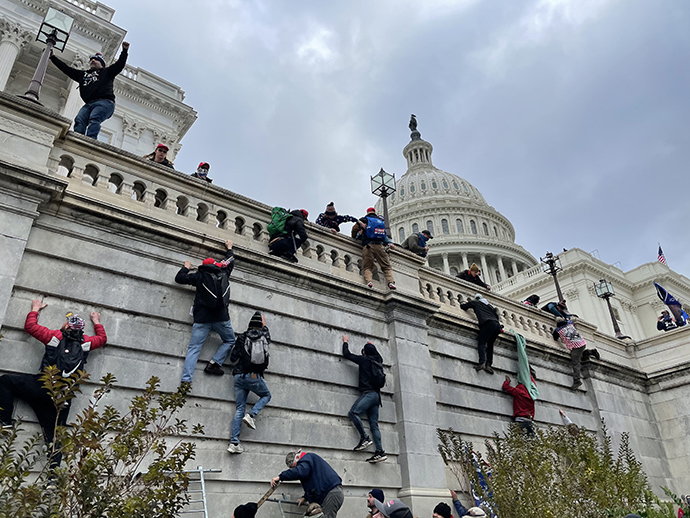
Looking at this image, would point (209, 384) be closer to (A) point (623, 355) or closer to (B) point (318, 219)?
(B) point (318, 219)

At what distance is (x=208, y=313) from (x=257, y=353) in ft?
3.50

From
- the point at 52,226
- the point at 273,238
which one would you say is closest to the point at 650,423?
the point at 273,238

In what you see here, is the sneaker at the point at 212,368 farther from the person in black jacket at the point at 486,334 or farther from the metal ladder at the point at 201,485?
the person in black jacket at the point at 486,334

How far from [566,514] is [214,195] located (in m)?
8.22

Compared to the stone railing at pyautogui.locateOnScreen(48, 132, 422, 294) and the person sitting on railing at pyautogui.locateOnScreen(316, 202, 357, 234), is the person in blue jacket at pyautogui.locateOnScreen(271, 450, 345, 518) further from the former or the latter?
the person sitting on railing at pyautogui.locateOnScreen(316, 202, 357, 234)

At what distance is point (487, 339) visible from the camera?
14.2 m

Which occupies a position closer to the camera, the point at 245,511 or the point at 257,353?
the point at 245,511

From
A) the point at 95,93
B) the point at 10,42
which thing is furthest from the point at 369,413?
the point at 10,42

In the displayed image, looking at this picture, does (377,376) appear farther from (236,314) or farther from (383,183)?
(383,183)

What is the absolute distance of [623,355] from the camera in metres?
20.0

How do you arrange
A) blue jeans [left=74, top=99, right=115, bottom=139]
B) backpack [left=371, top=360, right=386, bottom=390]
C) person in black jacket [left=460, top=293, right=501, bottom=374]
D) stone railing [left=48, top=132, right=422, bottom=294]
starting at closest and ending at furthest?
stone railing [left=48, top=132, right=422, bottom=294] < backpack [left=371, top=360, right=386, bottom=390] < blue jeans [left=74, top=99, right=115, bottom=139] < person in black jacket [left=460, top=293, right=501, bottom=374]

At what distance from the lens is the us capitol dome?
96688mm

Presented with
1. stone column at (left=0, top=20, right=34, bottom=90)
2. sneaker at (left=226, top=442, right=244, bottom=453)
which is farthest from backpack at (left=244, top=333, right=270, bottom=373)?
stone column at (left=0, top=20, right=34, bottom=90)

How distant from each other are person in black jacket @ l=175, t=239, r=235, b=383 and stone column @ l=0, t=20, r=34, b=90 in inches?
656
